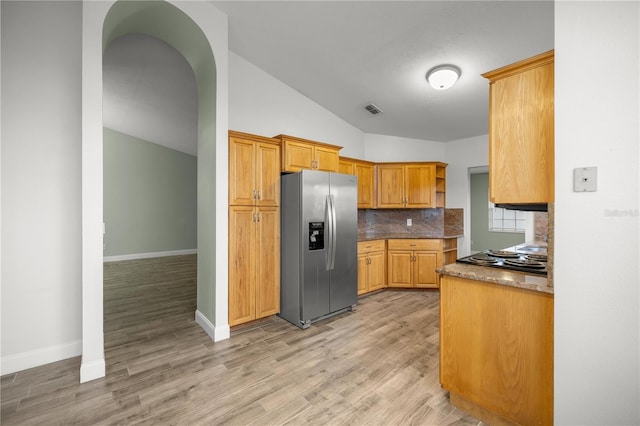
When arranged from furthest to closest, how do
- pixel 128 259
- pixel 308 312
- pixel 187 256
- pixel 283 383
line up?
pixel 187 256 → pixel 128 259 → pixel 308 312 → pixel 283 383

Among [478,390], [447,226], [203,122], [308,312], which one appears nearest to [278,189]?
[203,122]

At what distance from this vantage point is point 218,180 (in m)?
2.93

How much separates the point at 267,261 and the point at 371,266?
1869 mm

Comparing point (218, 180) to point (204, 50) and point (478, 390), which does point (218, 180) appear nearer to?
point (204, 50)

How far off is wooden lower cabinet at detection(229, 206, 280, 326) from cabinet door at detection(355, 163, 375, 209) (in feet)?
6.12

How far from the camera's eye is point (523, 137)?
1.65 metres

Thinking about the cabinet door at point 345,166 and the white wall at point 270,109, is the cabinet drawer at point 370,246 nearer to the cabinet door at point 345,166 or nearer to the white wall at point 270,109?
the cabinet door at point 345,166

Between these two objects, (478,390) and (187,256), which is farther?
(187,256)

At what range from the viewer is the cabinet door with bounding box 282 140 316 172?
3475 mm

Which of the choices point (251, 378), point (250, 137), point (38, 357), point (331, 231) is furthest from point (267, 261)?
point (38, 357)

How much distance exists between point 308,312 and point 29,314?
2540mm

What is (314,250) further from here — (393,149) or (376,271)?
(393,149)

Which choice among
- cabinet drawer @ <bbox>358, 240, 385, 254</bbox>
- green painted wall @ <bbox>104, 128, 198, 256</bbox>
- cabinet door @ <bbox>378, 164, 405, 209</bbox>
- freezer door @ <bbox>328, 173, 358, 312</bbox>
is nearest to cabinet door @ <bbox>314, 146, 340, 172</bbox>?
freezer door @ <bbox>328, 173, 358, 312</bbox>

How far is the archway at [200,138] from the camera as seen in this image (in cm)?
220
